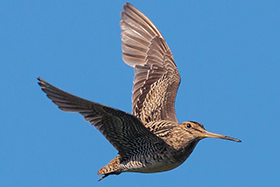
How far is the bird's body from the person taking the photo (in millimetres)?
9172

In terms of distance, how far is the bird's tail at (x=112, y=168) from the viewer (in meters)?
10.3

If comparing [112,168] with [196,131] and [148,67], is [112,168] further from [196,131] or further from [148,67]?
[148,67]

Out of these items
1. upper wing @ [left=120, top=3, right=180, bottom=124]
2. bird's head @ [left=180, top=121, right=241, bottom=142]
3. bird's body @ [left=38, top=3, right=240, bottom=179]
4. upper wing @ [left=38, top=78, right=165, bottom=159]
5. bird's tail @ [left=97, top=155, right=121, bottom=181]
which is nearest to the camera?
upper wing @ [left=38, top=78, right=165, bottom=159]

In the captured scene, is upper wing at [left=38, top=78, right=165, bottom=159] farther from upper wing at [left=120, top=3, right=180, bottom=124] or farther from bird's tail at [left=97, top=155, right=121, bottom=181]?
upper wing at [left=120, top=3, right=180, bottom=124]

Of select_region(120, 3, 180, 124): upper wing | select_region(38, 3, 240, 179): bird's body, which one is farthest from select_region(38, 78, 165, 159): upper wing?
select_region(120, 3, 180, 124): upper wing

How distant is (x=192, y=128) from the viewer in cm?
1003

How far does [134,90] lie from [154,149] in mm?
1862

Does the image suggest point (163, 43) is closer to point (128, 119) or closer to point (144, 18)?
point (144, 18)

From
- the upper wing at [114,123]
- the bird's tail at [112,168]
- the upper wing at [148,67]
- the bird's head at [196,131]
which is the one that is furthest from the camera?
the upper wing at [148,67]

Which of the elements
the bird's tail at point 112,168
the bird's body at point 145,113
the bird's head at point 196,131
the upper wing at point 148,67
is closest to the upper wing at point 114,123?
the bird's body at point 145,113

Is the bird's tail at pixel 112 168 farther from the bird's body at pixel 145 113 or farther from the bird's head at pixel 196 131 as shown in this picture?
the bird's head at pixel 196 131

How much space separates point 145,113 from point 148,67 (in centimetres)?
126

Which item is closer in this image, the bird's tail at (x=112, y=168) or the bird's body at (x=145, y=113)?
the bird's body at (x=145, y=113)

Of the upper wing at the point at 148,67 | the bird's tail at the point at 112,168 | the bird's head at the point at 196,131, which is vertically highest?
the upper wing at the point at 148,67
